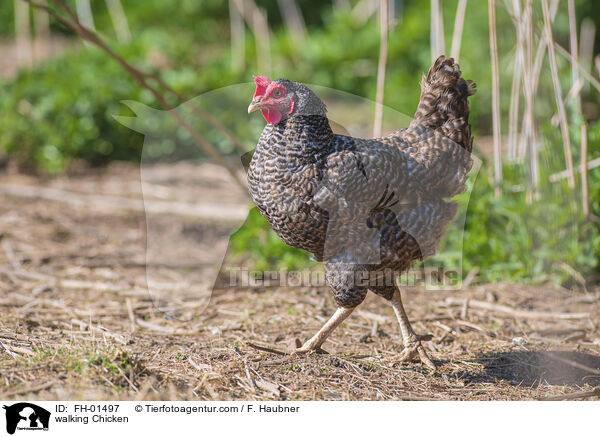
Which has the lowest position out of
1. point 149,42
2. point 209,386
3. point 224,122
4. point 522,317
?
point 209,386

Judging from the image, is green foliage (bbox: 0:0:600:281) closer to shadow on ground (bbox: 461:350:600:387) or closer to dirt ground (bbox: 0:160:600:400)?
dirt ground (bbox: 0:160:600:400)

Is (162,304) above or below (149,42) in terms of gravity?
below

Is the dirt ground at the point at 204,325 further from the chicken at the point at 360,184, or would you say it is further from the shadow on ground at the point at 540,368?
the chicken at the point at 360,184

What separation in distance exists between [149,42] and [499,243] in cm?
676

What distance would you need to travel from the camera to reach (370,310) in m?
4.38

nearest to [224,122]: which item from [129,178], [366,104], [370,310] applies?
[129,178]

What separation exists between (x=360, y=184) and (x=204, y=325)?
1.62 meters

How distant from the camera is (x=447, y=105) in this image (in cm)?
347

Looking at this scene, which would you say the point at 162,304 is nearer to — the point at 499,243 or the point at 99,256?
the point at 99,256

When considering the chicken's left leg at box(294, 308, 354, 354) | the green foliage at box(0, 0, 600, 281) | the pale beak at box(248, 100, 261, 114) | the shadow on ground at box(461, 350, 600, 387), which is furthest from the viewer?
the green foliage at box(0, 0, 600, 281)
